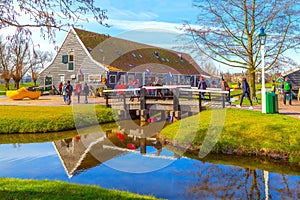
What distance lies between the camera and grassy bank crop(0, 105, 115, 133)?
46.6 feet

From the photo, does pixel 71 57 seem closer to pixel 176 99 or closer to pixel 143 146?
pixel 176 99

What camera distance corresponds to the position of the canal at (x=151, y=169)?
22.5 feet

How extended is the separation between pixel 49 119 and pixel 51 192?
9.85 m

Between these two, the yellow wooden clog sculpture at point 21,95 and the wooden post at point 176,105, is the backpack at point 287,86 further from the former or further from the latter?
the yellow wooden clog sculpture at point 21,95

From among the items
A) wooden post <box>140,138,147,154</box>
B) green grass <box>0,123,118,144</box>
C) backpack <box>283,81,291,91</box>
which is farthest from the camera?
backpack <box>283,81,291,91</box>

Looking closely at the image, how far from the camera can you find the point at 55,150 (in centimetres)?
1094

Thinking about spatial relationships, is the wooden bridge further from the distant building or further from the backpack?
the distant building

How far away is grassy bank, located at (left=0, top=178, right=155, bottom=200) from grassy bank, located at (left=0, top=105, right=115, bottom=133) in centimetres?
819

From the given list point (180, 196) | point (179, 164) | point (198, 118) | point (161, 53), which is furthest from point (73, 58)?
point (180, 196)

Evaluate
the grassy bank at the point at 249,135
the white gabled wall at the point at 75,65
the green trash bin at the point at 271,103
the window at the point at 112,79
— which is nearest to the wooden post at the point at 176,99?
the grassy bank at the point at 249,135

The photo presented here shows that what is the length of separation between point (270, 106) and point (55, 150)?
875 cm

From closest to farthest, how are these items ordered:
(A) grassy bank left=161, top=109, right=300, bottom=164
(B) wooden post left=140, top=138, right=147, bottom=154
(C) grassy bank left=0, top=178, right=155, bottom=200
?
(C) grassy bank left=0, top=178, right=155, bottom=200 → (A) grassy bank left=161, top=109, right=300, bottom=164 → (B) wooden post left=140, top=138, right=147, bottom=154

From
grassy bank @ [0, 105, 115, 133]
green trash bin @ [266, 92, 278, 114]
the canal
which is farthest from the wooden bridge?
the canal

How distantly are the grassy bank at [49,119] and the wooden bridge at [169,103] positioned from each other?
117cm
